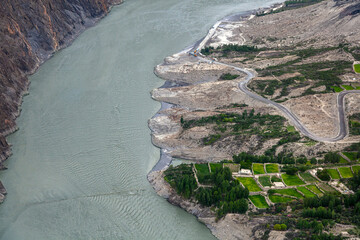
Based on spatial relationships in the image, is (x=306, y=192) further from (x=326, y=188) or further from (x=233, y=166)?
(x=233, y=166)

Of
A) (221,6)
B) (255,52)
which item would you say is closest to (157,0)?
(221,6)

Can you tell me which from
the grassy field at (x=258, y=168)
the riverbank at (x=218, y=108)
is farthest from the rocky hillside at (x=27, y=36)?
the grassy field at (x=258, y=168)

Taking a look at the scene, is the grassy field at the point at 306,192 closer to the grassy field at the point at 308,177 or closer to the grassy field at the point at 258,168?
the grassy field at the point at 308,177

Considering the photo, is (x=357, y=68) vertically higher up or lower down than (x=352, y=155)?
lower down

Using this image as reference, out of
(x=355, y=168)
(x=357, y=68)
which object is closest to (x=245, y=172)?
(x=355, y=168)

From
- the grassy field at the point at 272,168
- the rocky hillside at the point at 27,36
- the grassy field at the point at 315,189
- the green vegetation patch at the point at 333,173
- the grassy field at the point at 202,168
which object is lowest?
the green vegetation patch at the point at 333,173

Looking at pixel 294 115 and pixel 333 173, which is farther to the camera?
pixel 294 115

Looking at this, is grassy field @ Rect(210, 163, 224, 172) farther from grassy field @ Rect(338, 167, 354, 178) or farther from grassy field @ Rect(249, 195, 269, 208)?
grassy field @ Rect(338, 167, 354, 178)
